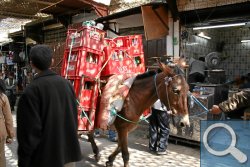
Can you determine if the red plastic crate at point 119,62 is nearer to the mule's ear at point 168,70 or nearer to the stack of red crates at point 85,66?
the stack of red crates at point 85,66

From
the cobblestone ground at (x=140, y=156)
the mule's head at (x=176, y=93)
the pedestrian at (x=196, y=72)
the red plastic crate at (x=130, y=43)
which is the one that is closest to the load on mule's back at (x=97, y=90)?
the mule's head at (x=176, y=93)

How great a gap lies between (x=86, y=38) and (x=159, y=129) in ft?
11.1

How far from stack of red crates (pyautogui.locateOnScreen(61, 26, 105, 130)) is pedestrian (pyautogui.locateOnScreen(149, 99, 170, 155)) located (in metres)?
2.34

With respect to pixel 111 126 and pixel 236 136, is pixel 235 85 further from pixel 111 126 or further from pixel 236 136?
pixel 236 136

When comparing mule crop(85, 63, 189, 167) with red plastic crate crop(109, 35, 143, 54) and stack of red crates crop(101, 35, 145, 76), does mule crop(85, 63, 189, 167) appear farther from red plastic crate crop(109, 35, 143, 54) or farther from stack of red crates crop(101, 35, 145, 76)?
red plastic crate crop(109, 35, 143, 54)

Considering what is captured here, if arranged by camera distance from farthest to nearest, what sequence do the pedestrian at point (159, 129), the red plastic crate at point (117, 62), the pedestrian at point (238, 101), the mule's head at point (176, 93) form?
the pedestrian at point (159, 129), the red plastic crate at point (117, 62), the mule's head at point (176, 93), the pedestrian at point (238, 101)

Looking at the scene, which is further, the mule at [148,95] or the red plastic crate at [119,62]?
the red plastic crate at [119,62]

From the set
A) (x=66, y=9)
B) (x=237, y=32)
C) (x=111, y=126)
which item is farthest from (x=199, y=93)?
(x=66, y=9)

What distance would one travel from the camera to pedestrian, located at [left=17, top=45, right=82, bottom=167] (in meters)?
2.49

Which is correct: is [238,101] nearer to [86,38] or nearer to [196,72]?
[86,38]

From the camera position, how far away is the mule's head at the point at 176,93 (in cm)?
432

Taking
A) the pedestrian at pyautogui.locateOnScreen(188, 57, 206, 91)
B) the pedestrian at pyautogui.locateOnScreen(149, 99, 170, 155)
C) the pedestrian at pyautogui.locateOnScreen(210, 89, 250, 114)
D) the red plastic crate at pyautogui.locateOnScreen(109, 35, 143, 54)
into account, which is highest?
the red plastic crate at pyautogui.locateOnScreen(109, 35, 143, 54)

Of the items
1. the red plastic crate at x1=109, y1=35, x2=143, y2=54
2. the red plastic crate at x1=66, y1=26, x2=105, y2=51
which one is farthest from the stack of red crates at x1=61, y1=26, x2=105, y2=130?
the red plastic crate at x1=109, y1=35, x2=143, y2=54

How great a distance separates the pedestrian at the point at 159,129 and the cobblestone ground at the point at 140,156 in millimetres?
228
